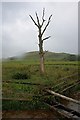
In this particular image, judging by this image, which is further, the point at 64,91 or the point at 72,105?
the point at 64,91

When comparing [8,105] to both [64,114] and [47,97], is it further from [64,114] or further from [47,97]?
[64,114]

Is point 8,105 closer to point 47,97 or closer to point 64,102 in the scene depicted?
point 47,97

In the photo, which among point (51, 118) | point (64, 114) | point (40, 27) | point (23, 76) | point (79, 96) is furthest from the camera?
point (40, 27)

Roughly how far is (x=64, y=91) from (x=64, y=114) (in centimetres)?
391

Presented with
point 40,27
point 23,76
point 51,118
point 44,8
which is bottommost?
point 51,118

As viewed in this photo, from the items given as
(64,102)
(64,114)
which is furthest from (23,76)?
(64,114)

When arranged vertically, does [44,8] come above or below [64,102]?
above

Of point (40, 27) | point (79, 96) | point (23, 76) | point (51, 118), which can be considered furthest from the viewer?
point (40, 27)

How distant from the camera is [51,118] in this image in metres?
10.5

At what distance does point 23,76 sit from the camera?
18094mm

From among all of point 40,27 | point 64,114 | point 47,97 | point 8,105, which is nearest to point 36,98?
point 47,97

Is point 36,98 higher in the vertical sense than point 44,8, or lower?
lower

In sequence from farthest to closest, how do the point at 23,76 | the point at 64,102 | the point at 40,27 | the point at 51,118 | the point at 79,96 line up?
the point at 40,27, the point at 23,76, the point at 79,96, the point at 64,102, the point at 51,118

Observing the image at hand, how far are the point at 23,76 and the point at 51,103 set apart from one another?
6.54m
